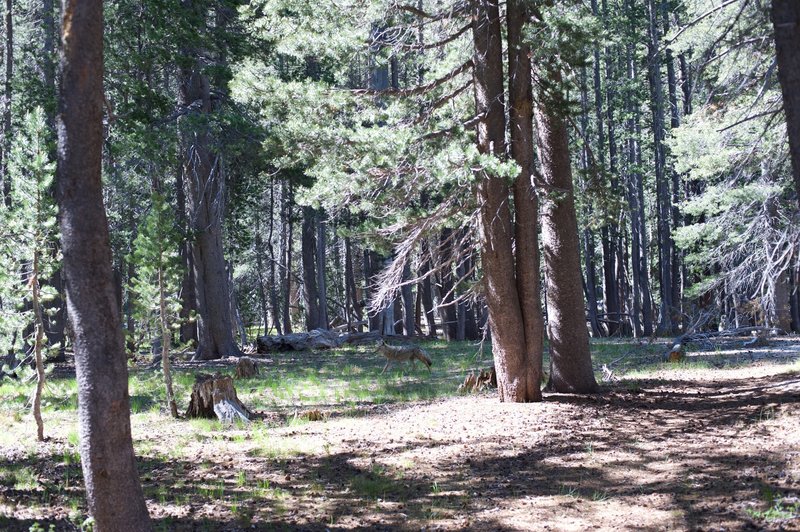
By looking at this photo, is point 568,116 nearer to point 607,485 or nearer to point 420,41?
point 420,41

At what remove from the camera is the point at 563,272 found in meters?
11.8

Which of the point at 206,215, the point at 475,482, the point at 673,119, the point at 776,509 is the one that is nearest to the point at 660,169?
the point at 673,119

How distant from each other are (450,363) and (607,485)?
11437 mm

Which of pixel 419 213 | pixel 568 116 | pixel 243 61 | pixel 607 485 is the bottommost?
pixel 607 485

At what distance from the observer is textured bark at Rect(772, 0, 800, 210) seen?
591 centimetres

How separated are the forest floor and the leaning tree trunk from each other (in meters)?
0.73

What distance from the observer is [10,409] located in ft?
39.0

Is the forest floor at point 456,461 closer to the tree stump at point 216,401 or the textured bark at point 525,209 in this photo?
the tree stump at point 216,401

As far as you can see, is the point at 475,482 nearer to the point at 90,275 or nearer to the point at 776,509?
the point at 776,509

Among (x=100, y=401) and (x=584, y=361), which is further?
(x=584, y=361)

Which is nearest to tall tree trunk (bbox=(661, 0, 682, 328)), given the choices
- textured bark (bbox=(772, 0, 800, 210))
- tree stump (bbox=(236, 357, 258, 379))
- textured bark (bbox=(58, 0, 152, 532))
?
tree stump (bbox=(236, 357, 258, 379))

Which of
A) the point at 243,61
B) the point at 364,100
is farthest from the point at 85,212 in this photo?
the point at 243,61

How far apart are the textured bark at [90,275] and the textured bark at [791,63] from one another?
5.23m

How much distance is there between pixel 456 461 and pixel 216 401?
4.30 m
